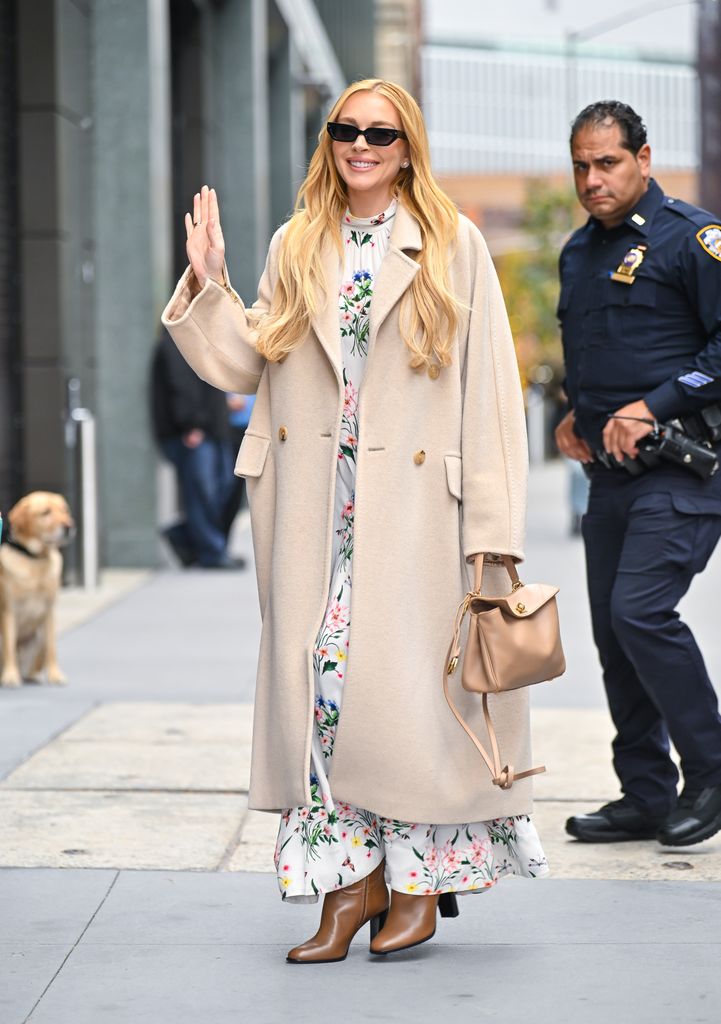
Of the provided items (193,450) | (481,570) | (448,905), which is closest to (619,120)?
(481,570)

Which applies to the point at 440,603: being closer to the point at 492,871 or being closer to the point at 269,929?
the point at 492,871

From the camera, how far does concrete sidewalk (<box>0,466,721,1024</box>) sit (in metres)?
3.55

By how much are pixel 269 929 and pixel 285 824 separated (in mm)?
369

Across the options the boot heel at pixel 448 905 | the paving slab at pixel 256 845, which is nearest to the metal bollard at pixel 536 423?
the paving slab at pixel 256 845

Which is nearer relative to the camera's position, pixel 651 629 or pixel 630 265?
pixel 651 629

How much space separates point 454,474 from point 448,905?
1.03 meters

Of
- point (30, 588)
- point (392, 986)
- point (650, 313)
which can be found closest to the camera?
point (392, 986)

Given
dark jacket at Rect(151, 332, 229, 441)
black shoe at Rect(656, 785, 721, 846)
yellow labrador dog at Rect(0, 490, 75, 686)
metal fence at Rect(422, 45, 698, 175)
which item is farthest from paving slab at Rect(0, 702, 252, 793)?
metal fence at Rect(422, 45, 698, 175)

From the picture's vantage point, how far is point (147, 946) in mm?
3920

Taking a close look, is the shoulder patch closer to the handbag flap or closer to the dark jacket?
the handbag flap

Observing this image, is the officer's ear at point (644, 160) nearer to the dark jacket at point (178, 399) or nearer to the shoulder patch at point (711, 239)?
the shoulder patch at point (711, 239)

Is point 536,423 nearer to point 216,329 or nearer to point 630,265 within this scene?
point 630,265

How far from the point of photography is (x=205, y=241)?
3.90 meters

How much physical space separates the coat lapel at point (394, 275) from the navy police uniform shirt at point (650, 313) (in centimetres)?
115
